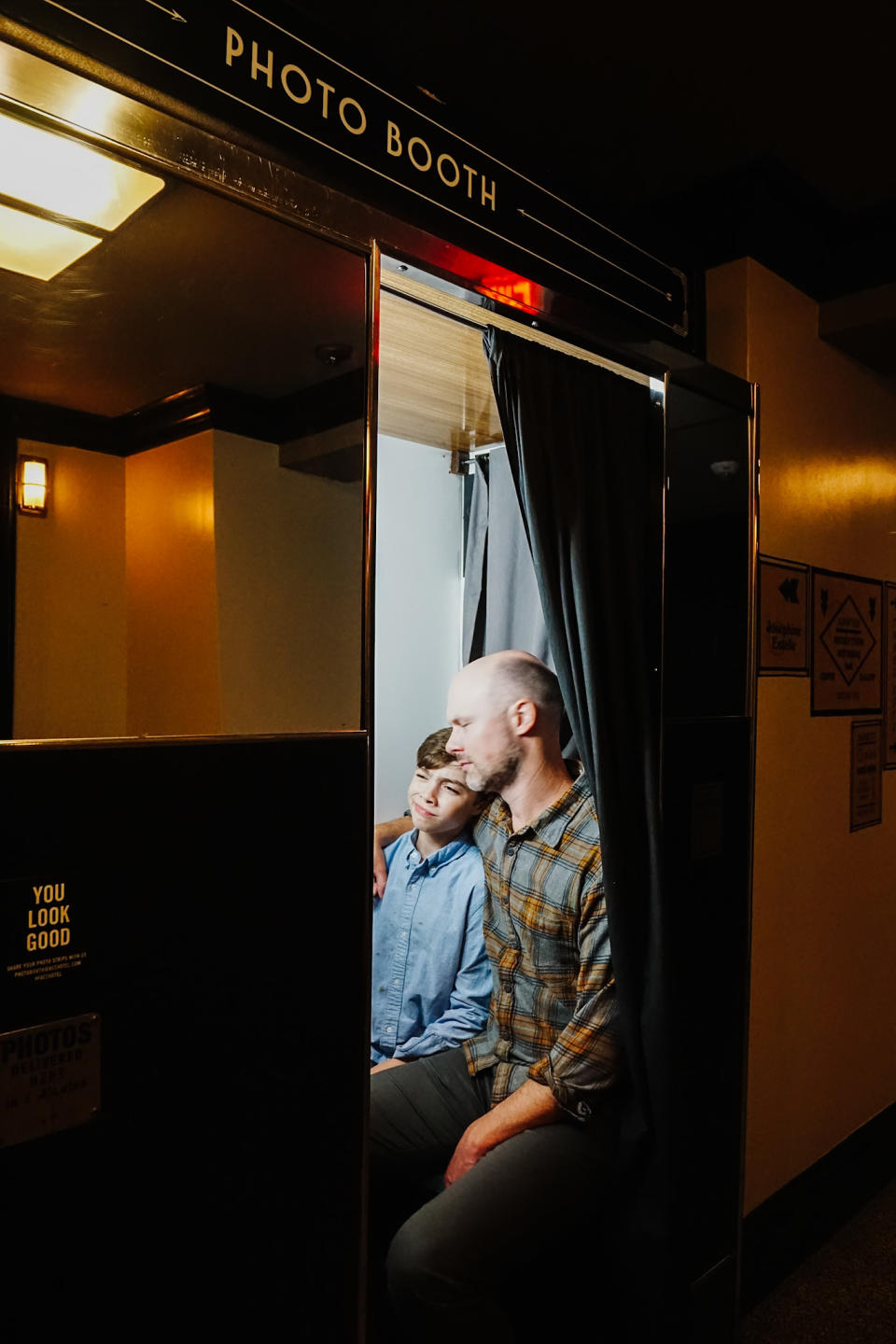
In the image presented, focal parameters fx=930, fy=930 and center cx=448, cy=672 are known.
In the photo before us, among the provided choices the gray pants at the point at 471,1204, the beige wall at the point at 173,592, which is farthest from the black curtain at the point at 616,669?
the beige wall at the point at 173,592

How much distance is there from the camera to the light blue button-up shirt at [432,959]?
7.83 feet

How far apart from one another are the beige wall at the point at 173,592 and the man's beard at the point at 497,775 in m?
1.17

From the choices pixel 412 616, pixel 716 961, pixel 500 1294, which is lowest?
pixel 500 1294

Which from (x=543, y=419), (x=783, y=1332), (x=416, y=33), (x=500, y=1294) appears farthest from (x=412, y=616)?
(x=783, y=1332)

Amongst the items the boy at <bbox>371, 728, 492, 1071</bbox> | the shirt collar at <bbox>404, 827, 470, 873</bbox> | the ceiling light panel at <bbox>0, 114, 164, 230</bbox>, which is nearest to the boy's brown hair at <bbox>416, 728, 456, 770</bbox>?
the boy at <bbox>371, 728, 492, 1071</bbox>

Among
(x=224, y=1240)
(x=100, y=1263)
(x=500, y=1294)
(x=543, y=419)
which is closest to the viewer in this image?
(x=100, y=1263)

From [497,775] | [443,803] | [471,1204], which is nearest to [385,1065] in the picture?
[471,1204]

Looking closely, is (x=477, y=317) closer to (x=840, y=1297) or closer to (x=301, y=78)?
(x=301, y=78)

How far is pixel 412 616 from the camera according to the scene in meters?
2.73

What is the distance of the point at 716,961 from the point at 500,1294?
0.86 metres

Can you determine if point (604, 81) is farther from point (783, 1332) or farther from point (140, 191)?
point (783, 1332)

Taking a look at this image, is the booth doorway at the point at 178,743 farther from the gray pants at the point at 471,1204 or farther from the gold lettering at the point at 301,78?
the gray pants at the point at 471,1204

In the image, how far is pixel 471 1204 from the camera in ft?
6.03

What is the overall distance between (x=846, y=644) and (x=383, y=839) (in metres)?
1.50
